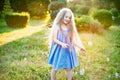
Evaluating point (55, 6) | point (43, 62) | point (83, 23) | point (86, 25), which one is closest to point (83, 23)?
point (83, 23)

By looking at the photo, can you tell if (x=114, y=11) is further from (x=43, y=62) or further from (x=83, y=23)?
(x=43, y=62)

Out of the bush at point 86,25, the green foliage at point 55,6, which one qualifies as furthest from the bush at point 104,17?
the green foliage at point 55,6

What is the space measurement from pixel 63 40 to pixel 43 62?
2.43 m

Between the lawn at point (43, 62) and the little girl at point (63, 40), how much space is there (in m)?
1.07

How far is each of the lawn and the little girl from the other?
1.07 metres

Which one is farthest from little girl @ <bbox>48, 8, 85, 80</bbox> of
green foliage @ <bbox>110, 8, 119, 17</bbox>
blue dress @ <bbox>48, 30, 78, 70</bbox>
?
green foliage @ <bbox>110, 8, 119, 17</bbox>

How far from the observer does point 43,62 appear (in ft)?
24.6

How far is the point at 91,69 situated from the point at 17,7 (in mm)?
20150

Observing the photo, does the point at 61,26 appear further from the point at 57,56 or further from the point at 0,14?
the point at 0,14

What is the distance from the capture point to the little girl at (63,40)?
5152 millimetres

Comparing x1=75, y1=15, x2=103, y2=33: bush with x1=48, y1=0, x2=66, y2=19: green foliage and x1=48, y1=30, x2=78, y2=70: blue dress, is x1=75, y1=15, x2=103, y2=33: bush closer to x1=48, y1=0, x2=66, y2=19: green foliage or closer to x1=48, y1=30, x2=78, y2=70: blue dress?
x1=48, y1=30, x2=78, y2=70: blue dress

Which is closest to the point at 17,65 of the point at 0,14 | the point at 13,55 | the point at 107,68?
the point at 13,55

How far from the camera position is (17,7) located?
2628cm

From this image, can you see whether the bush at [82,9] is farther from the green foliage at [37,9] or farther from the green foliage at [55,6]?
the green foliage at [55,6]
